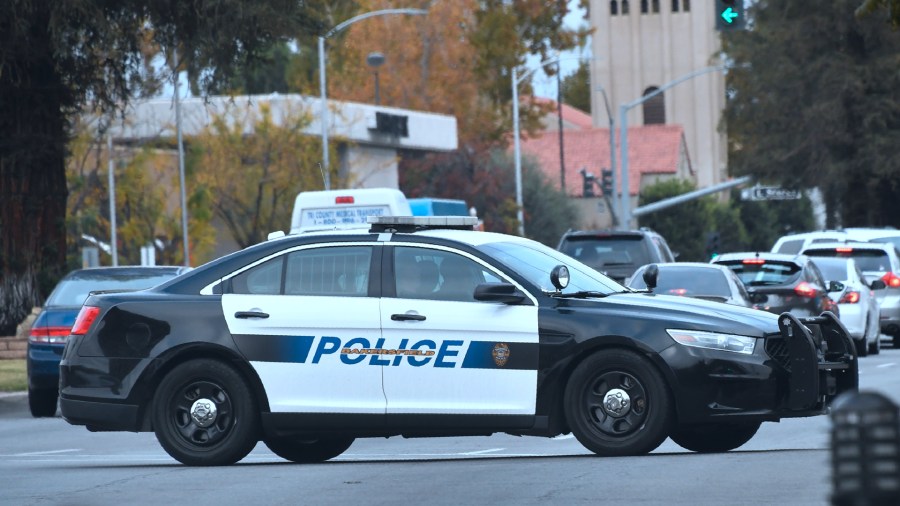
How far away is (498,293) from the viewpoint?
1038cm

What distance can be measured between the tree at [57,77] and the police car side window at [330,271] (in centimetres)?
1504

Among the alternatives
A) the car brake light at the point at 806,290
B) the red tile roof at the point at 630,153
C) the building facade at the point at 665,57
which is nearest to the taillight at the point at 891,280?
the car brake light at the point at 806,290

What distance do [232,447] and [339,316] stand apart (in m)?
1.04

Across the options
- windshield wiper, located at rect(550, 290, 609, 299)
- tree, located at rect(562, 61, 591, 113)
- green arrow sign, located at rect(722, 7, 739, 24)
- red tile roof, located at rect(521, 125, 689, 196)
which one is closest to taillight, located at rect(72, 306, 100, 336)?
windshield wiper, located at rect(550, 290, 609, 299)

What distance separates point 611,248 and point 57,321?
32.9 ft

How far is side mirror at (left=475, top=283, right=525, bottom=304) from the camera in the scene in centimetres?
1037

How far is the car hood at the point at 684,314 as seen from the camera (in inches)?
405

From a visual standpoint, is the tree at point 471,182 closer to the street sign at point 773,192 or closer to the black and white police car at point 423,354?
the street sign at point 773,192

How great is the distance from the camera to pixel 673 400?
1023cm

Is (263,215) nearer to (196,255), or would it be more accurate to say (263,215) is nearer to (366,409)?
(196,255)

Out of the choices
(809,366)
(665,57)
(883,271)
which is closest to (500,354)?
(809,366)

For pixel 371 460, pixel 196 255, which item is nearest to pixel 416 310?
pixel 371 460

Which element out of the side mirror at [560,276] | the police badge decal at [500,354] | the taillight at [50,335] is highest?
the side mirror at [560,276]

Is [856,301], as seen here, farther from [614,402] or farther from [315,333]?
[315,333]
